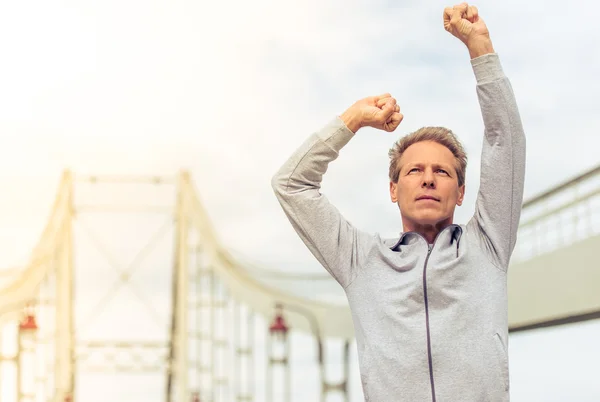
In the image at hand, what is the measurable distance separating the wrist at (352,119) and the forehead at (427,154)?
9 cm

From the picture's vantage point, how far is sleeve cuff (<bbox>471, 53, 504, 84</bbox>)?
4.92 ft

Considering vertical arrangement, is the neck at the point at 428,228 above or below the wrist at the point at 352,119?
below

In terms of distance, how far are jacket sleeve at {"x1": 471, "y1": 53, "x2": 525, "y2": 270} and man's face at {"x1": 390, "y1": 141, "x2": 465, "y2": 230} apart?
6 centimetres

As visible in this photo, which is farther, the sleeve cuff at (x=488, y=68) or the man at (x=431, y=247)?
the sleeve cuff at (x=488, y=68)

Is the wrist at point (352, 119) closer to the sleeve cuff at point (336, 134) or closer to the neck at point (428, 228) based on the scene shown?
the sleeve cuff at point (336, 134)

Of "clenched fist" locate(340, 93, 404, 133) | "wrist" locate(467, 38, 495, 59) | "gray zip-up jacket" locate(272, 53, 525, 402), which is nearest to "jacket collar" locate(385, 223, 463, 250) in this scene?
"gray zip-up jacket" locate(272, 53, 525, 402)

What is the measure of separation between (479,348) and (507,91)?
0.40 meters

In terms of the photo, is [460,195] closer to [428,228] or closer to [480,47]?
[428,228]

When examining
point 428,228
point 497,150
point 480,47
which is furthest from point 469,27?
point 428,228

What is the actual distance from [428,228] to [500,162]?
15 cm

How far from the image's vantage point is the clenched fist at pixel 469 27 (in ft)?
4.95

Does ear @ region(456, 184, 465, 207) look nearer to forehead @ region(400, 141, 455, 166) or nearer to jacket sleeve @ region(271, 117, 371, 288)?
forehead @ region(400, 141, 455, 166)

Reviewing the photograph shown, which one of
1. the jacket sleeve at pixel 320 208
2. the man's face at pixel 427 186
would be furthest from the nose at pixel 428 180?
the jacket sleeve at pixel 320 208

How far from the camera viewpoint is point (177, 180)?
17750 millimetres
